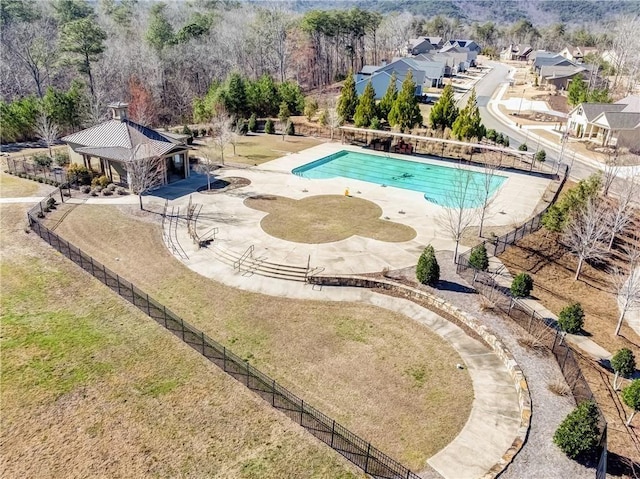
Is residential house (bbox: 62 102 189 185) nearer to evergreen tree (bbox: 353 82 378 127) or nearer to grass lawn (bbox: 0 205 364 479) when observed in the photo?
grass lawn (bbox: 0 205 364 479)

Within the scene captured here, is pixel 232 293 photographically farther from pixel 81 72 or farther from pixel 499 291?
pixel 81 72

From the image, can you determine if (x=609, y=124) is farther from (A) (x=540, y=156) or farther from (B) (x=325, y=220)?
(B) (x=325, y=220)

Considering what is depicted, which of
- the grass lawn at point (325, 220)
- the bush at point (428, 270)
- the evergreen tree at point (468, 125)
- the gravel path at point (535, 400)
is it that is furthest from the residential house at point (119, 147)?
the evergreen tree at point (468, 125)

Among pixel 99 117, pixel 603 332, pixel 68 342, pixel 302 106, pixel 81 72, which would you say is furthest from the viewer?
pixel 302 106

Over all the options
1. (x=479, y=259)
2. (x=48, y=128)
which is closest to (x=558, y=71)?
(x=479, y=259)

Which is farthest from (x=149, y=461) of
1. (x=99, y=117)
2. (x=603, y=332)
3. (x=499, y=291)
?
(x=99, y=117)

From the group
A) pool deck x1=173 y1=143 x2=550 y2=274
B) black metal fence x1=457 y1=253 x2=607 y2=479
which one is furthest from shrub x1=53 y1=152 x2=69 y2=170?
black metal fence x1=457 y1=253 x2=607 y2=479
